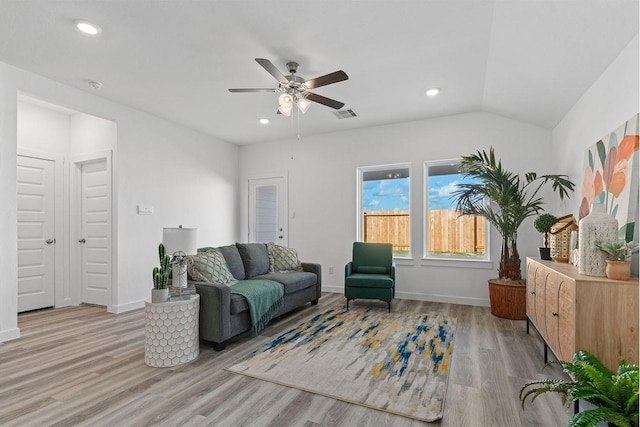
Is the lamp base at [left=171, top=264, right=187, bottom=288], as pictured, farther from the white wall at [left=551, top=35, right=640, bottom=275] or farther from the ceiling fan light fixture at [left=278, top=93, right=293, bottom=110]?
the white wall at [left=551, top=35, right=640, bottom=275]

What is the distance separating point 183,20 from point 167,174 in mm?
2996

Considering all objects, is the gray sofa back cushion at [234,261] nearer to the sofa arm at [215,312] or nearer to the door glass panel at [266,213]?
the sofa arm at [215,312]

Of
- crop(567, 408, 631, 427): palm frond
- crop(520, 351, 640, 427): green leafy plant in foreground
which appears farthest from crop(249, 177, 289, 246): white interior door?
crop(567, 408, 631, 427): palm frond

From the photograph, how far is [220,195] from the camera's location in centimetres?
627

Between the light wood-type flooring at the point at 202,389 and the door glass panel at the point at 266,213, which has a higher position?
the door glass panel at the point at 266,213

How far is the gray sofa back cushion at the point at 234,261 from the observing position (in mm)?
3930

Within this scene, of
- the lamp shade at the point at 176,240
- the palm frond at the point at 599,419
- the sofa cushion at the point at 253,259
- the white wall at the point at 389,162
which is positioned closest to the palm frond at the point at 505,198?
the white wall at the point at 389,162

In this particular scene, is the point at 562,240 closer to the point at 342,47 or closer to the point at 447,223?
the point at 447,223

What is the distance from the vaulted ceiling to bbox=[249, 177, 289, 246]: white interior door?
87.8 inches

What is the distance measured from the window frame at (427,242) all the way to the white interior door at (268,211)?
2.55 meters

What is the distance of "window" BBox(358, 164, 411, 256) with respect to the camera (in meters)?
5.30

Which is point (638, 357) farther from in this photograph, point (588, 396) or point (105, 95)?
point (105, 95)

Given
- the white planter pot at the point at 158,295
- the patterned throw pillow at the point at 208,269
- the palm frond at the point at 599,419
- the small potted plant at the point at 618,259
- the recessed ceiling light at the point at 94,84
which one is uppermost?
A: the recessed ceiling light at the point at 94,84

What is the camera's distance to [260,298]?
3424 mm
